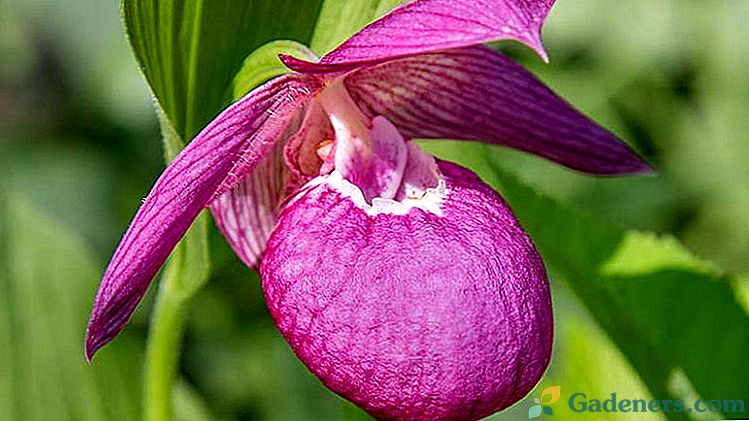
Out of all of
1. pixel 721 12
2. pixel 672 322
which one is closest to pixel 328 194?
pixel 672 322

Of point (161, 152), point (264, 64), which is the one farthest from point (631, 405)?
point (161, 152)

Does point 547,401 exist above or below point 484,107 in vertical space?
below

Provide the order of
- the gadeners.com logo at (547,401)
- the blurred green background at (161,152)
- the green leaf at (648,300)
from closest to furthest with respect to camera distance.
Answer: the green leaf at (648,300) < the gadeners.com logo at (547,401) < the blurred green background at (161,152)

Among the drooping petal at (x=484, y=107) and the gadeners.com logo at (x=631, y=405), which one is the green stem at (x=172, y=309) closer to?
the drooping petal at (x=484, y=107)

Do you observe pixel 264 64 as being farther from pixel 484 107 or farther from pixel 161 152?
pixel 161 152

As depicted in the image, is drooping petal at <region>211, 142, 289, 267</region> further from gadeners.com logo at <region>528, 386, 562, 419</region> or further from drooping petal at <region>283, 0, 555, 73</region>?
gadeners.com logo at <region>528, 386, 562, 419</region>

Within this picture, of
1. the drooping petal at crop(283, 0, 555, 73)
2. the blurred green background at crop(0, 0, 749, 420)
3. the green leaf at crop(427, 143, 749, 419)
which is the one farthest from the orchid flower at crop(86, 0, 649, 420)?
the blurred green background at crop(0, 0, 749, 420)

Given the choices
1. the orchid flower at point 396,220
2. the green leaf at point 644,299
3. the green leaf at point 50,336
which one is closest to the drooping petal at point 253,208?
the orchid flower at point 396,220

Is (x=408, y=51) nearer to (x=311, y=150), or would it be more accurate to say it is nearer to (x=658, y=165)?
(x=311, y=150)
